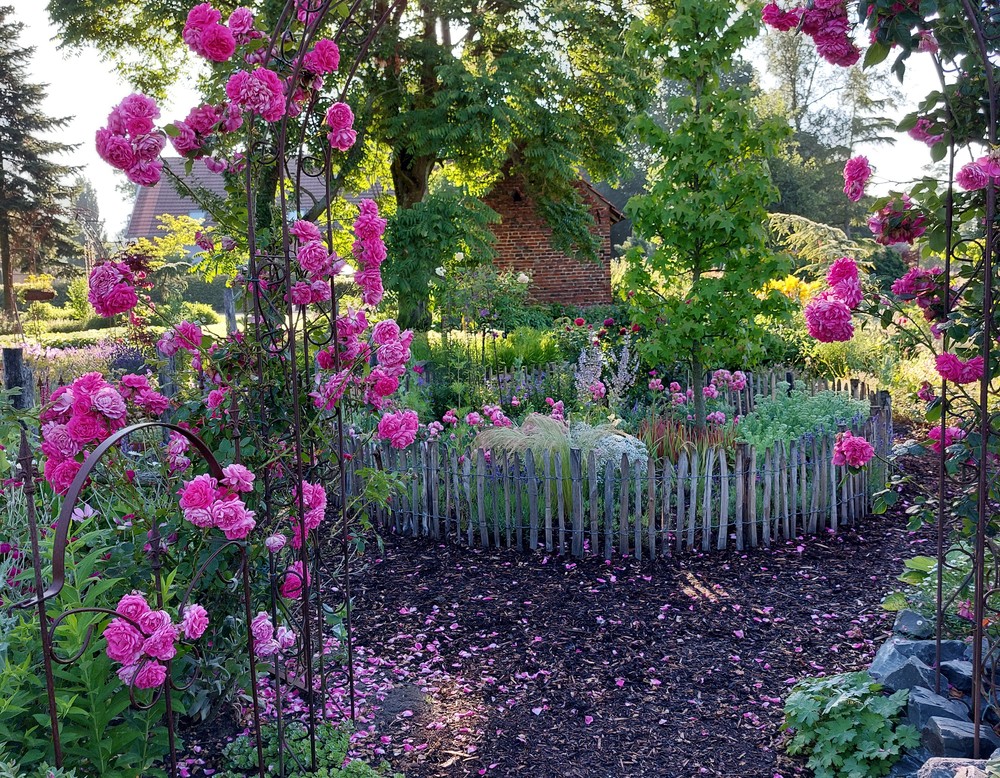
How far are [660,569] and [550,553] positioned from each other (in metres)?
0.72

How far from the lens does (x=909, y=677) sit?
9.77 ft

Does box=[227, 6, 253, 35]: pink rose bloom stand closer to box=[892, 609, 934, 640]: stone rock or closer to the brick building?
box=[892, 609, 934, 640]: stone rock

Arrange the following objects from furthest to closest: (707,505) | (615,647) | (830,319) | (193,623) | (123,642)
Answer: (707,505) → (615,647) → (830,319) → (193,623) → (123,642)

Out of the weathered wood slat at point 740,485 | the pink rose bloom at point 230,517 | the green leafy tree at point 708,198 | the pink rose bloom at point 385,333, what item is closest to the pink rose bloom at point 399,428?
the pink rose bloom at point 385,333

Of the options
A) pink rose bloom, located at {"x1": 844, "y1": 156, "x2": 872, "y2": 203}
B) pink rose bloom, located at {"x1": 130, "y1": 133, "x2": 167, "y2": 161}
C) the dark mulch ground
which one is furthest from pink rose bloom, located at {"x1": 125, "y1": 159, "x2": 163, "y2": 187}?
pink rose bloom, located at {"x1": 844, "y1": 156, "x2": 872, "y2": 203}

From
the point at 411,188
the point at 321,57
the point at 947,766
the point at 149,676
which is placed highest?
the point at 411,188

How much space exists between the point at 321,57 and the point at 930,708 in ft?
10.4

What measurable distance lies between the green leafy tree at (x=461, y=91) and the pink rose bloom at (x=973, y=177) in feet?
34.1

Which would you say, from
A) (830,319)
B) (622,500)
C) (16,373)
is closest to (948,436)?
(830,319)

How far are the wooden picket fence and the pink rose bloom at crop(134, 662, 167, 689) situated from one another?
9.02 ft

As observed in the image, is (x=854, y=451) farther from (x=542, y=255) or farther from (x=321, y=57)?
(x=542, y=255)

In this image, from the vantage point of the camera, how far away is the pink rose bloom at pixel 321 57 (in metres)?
2.78

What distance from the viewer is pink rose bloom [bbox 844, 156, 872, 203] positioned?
3117 millimetres

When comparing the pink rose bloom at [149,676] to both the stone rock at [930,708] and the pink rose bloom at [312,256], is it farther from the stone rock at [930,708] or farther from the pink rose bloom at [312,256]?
the stone rock at [930,708]
